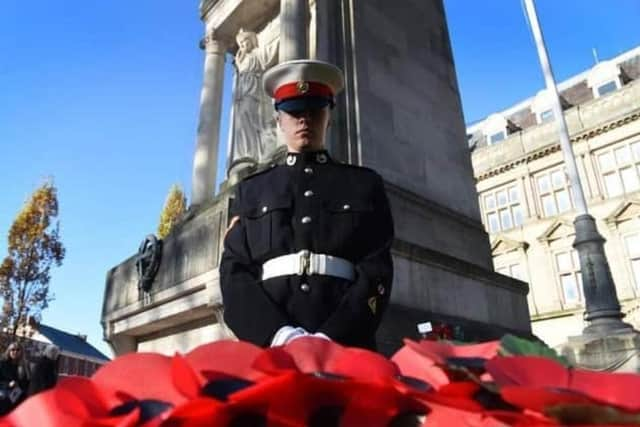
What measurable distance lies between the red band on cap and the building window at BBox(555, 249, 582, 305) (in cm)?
2370

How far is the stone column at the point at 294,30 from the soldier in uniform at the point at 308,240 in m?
3.11

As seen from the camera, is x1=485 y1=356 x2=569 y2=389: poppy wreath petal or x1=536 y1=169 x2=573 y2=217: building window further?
x1=536 y1=169 x2=573 y2=217: building window

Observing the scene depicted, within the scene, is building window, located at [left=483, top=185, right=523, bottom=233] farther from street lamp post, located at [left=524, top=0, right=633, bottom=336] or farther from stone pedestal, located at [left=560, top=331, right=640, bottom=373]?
stone pedestal, located at [left=560, top=331, right=640, bottom=373]

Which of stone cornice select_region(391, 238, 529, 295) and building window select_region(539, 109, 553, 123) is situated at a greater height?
building window select_region(539, 109, 553, 123)

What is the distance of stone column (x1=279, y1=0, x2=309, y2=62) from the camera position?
4.93m

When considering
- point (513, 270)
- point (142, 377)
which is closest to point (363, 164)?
point (142, 377)

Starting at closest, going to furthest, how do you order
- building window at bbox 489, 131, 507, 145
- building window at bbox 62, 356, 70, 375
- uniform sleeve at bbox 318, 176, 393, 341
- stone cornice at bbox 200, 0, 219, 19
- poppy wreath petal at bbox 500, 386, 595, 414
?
poppy wreath petal at bbox 500, 386, 595, 414, uniform sleeve at bbox 318, 176, 393, 341, stone cornice at bbox 200, 0, 219, 19, building window at bbox 489, 131, 507, 145, building window at bbox 62, 356, 70, 375

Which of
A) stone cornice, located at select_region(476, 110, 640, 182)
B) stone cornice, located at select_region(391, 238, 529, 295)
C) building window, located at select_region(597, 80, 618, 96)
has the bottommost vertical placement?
stone cornice, located at select_region(391, 238, 529, 295)

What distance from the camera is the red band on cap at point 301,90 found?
6.20ft

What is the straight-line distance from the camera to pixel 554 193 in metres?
24.1

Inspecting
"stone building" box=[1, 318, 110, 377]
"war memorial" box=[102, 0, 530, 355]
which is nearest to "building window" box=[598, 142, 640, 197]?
"war memorial" box=[102, 0, 530, 355]

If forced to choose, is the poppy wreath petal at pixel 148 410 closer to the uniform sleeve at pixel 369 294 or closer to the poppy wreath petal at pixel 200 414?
the poppy wreath petal at pixel 200 414

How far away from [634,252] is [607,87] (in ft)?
37.6

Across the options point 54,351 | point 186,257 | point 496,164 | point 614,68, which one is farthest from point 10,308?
point 614,68
